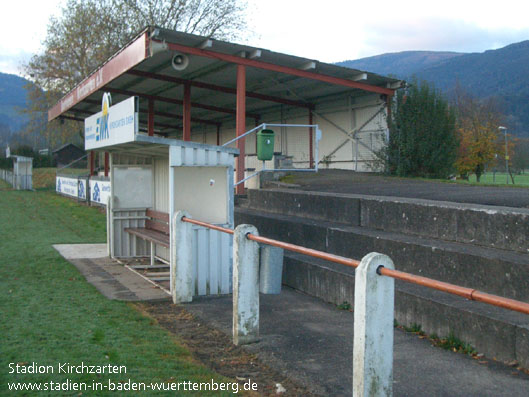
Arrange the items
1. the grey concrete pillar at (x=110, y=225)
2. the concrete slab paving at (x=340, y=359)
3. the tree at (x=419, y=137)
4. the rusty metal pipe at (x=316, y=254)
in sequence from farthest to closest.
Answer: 1. the tree at (x=419, y=137)
2. the grey concrete pillar at (x=110, y=225)
3. the concrete slab paving at (x=340, y=359)
4. the rusty metal pipe at (x=316, y=254)

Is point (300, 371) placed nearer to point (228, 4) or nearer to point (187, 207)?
point (187, 207)

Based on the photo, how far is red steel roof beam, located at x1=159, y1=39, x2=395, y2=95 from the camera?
13500 millimetres

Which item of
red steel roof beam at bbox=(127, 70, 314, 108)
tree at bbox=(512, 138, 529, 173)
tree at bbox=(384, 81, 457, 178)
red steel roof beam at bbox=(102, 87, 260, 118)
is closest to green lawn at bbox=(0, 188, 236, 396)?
red steel roof beam at bbox=(127, 70, 314, 108)

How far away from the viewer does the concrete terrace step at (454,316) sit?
14.8 feet

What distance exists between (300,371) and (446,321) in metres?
1.49

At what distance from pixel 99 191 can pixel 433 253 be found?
18.4 meters

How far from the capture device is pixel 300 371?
4.61 metres

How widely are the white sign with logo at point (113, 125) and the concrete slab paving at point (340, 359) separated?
2.59 meters

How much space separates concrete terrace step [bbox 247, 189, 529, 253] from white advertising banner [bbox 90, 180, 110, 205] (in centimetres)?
1262

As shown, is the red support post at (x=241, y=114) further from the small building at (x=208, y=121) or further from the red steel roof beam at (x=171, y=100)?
the red steel roof beam at (x=171, y=100)

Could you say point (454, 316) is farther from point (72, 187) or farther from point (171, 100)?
point (72, 187)

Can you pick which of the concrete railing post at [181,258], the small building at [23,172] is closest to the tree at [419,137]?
the concrete railing post at [181,258]

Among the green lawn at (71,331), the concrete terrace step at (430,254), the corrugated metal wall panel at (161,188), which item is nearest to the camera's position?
the green lawn at (71,331)

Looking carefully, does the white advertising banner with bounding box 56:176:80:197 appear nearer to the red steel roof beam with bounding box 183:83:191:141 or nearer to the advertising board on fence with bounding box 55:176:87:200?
the advertising board on fence with bounding box 55:176:87:200
